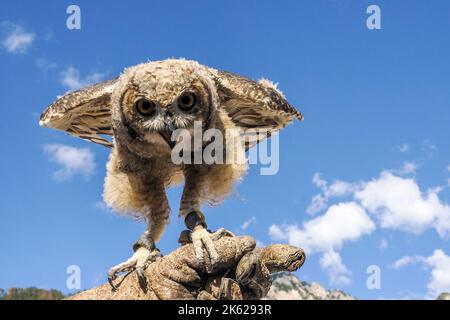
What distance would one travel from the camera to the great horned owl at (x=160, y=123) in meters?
7.47

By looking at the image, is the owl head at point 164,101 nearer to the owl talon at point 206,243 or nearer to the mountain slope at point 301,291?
the owl talon at point 206,243

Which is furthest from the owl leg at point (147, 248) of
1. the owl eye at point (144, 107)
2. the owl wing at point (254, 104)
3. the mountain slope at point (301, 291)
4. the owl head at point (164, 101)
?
the mountain slope at point (301, 291)

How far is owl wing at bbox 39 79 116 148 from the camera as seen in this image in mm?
9195

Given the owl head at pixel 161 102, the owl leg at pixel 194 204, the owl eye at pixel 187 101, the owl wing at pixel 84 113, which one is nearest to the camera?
the owl head at pixel 161 102

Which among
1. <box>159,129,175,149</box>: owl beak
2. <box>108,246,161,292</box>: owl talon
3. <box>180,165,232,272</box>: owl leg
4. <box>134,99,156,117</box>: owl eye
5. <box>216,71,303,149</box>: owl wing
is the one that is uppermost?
<box>216,71,303,149</box>: owl wing

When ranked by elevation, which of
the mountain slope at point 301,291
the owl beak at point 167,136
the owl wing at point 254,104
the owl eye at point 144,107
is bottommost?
the owl beak at point 167,136

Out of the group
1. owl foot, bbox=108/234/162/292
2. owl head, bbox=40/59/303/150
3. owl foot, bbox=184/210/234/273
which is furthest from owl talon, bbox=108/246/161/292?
owl head, bbox=40/59/303/150

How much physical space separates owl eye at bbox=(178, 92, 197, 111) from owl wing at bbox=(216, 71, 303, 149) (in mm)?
1437

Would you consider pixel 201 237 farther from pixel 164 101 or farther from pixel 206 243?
pixel 164 101

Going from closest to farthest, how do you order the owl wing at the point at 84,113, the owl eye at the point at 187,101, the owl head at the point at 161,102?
the owl head at the point at 161,102 → the owl eye at the point at 187,101 → the owl wing at the point at 84,113

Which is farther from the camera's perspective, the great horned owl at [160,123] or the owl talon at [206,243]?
the great horned owl at [160,123]

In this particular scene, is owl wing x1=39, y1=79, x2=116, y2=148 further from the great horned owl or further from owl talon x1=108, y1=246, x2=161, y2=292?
owl talon x1=108, y1=246, x2=161, y2=292

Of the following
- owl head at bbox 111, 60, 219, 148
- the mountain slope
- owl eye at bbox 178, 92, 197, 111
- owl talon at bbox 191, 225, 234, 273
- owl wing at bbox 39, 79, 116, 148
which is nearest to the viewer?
owl talon at bbox 191, 225, 234, 273

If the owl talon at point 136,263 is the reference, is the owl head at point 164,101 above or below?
above
